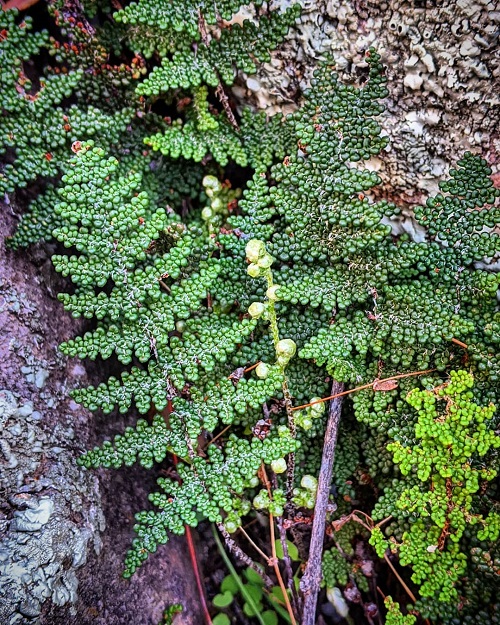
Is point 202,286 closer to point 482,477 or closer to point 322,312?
point 322,312

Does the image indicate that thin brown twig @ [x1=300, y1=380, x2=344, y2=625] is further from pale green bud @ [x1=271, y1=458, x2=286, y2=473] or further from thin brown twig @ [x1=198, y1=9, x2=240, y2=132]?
thin brown twig @ [x1=198, y1=9, x2=240, y2=132]

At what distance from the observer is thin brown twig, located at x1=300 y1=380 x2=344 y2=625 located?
5.72 feet

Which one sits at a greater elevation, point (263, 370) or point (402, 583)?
point (263, 370)

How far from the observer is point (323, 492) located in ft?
5.84

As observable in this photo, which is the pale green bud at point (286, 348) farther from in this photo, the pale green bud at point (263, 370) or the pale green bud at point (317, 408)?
the pale green bud at point (317, 408)

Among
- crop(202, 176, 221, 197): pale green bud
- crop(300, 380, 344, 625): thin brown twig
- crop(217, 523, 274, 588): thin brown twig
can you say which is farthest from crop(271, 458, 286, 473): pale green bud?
→ crop(202, 176, 221, 197): pale green bud

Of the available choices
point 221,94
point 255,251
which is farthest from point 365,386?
point 221,94

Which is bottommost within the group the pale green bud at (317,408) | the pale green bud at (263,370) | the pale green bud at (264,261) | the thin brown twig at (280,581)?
the thin brown twig at (280,581)

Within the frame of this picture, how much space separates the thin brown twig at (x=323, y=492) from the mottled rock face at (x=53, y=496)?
47 cm

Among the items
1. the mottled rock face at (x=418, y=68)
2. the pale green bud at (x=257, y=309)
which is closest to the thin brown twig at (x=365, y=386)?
the pale green bud at (x=257, y=309)

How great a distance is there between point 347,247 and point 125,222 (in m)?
0.74

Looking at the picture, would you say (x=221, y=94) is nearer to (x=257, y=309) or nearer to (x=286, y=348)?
(x=257, y=309)

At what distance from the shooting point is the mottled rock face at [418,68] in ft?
4.99

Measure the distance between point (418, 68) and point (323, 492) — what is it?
4.80ft
